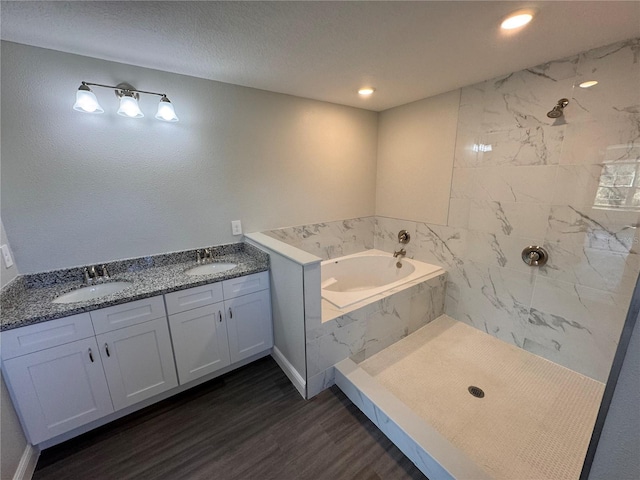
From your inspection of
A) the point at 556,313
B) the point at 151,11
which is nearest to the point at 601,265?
the point at 556,313

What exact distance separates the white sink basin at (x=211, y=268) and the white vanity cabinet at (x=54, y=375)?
2.29 ft

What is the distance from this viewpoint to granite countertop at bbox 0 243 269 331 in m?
1.33

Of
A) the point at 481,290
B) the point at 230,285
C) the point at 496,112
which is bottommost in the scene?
the point at 481,290

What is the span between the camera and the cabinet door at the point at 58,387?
1304 millimetres

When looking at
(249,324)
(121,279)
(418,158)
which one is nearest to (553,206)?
(418,158)

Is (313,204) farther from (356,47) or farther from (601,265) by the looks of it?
(601,265)

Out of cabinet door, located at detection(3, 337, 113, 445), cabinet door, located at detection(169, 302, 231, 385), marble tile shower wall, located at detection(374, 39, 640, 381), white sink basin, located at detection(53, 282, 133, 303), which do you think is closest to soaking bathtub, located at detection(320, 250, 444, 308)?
marble tile shower wall, located at detection(374, 39, 640, 381)

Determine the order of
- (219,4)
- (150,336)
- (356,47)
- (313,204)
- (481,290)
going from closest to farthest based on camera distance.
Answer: (219,4), (356,47), (150,336), (481,290), (313,204)

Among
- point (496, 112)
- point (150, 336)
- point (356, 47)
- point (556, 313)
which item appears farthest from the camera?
point (496, 112)

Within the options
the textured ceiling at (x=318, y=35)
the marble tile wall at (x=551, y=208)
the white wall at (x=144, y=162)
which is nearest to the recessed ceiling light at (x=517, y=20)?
the textured ceiling at (x=318, y=35)

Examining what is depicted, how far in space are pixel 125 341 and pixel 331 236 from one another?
1967 mm

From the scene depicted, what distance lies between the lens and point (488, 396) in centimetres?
172

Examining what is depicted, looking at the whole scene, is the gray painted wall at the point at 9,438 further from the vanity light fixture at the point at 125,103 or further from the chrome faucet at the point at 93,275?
the vanity light fixture at the point at 125,103

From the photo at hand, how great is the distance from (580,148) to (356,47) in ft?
5.19
